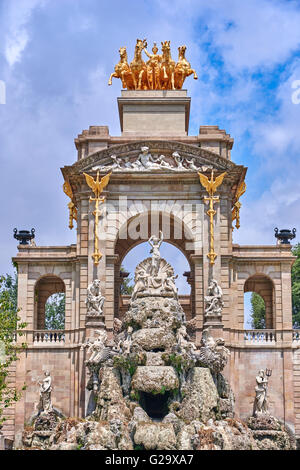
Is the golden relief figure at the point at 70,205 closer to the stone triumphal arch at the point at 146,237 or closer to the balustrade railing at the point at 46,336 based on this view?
the stone triumphal arch at the point at 146,237

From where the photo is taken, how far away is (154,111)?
57281 millimetres

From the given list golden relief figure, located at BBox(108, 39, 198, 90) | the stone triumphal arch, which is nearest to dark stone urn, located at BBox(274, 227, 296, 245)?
the stone triumphal arch

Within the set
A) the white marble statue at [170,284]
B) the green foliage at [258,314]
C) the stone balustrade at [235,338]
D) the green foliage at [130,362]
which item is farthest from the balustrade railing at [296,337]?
the green foliage at [258,314]

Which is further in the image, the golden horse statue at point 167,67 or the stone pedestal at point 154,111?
the golden horse statue at point 167,67

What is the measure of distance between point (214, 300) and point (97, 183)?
30.4ft

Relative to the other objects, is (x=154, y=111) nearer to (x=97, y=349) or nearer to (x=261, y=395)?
(x=97, y=349)

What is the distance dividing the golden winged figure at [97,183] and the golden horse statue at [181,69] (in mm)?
9360

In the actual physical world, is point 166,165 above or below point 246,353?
above

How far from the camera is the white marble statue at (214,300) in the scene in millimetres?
50719

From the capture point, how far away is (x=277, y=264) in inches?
2144

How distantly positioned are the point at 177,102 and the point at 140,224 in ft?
25.9
